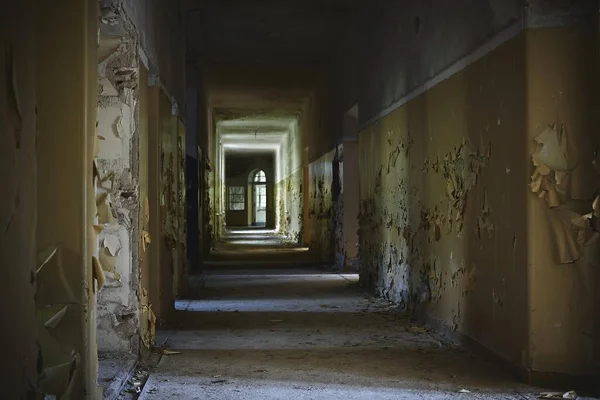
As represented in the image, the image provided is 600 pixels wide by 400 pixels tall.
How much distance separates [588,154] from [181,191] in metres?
4.58

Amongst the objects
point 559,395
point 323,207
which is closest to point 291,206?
point 323,207

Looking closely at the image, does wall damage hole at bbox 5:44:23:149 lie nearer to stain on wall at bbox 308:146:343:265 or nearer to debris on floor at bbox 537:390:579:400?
debris on floor at bbox 537:390:579:400

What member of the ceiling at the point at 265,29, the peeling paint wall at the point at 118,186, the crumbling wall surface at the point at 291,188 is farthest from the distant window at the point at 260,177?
the peeling paint wall at the point at 118,186

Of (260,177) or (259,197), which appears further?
(259,197)

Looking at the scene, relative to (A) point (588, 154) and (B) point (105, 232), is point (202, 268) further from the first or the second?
(A) point (588, 154)

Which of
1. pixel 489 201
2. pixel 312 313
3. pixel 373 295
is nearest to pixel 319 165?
pixel 373 295

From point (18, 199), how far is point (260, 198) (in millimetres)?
29639

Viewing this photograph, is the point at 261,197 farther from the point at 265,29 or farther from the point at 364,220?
Answer: the point at 364,220

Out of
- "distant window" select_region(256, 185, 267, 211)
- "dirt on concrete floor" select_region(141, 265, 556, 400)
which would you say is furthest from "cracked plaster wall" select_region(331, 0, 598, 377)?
"distant window" select_region(256, 185, 267, 211)

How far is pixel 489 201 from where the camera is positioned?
4.31 meters

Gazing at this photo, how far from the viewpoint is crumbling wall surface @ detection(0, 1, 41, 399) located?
2062mm

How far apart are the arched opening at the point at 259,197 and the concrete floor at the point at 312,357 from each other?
23.4 m

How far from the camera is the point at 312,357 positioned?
4.53 metres

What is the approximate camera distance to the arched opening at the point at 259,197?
3077cm
